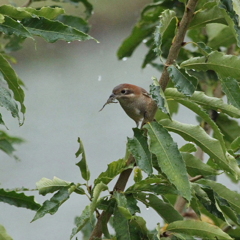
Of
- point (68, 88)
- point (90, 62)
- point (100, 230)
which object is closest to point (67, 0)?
point (100, 230)

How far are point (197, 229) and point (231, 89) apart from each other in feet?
1.55

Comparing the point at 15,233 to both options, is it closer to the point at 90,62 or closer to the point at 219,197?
the point at 90,62

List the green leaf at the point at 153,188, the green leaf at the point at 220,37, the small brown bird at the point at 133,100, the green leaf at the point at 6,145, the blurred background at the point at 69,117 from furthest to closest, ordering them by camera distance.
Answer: the blurred background at the point at 69,117
the green leaf at the point at 220,37
the green leaf at the point at 6,145
the small brown bird at the point at 133,100
the green leaf at the point at 153,188

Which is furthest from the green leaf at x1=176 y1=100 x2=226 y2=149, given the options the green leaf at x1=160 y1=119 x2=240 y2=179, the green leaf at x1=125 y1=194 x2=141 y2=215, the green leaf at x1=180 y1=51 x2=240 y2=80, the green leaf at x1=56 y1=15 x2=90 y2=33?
the green leaf at x1=56 y1=15 x2=90 y2=33

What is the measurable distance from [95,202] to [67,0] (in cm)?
172

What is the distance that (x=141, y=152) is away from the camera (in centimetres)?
167

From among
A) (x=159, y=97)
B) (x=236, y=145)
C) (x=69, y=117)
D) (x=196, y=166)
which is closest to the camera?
(x=159, y=97)

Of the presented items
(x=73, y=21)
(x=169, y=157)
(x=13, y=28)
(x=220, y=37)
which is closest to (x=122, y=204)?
(x=169, y=157)

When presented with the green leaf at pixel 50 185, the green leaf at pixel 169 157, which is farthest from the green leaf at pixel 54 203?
the green leaf at pixel 169 157

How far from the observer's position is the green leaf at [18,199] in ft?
6.26

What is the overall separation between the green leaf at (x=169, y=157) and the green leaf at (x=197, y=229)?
7.4 inches

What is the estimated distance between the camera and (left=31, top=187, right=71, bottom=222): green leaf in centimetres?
170

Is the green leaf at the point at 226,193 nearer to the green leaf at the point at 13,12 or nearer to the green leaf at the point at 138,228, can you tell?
the green leaf at the point at 138,228

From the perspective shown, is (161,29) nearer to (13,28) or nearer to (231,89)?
(231,89)
